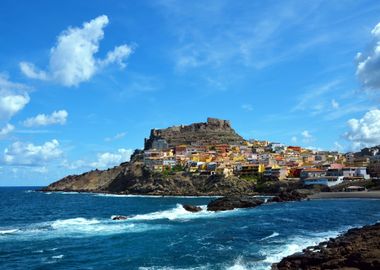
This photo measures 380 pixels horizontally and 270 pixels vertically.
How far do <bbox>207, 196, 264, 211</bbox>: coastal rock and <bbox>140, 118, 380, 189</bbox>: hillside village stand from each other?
128 ft

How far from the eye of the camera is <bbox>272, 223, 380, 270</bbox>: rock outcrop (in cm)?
2525

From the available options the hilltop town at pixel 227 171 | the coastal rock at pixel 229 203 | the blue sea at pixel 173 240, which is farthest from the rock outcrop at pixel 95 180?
the blue sea at pixel 173 240

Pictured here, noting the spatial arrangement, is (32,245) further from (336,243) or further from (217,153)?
(217,153)

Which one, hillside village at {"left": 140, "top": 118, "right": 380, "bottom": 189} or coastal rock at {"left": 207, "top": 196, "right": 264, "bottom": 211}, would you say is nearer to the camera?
coastal rock at {"left": 207, "top": 196, "right": 264, "bottom": 211}

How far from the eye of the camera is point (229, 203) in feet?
258

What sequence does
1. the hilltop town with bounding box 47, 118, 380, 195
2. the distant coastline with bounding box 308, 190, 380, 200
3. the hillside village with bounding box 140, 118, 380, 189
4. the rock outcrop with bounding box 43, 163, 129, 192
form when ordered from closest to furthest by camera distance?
the distant coastline with bounding box 308, 190, 380, 200
the hillside village with bounding box 140, 118, 380, 189
the hilltop town with bounding box 47, 118, 380, 195
the rock outcrop with bounding box 43, 163, 129, 192

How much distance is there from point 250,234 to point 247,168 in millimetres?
93413

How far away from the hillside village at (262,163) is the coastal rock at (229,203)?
38.9 m

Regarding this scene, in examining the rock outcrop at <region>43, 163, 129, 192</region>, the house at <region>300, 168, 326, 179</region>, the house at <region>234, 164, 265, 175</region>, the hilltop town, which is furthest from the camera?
the rock outcrop at <region>43, 163, 129, 192</region>

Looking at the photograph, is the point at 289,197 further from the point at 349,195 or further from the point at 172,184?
the point at 172,184

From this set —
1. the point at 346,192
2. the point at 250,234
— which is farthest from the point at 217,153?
the point at 250,234

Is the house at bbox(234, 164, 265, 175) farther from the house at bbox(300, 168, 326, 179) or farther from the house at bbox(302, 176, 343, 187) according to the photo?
the house at bbox(302, 176, 343, 187)

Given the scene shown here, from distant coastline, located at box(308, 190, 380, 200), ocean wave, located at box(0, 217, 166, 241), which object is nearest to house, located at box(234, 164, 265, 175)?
distant coastline, located at box(308, 190, 380, 200)

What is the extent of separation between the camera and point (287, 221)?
180 ft
